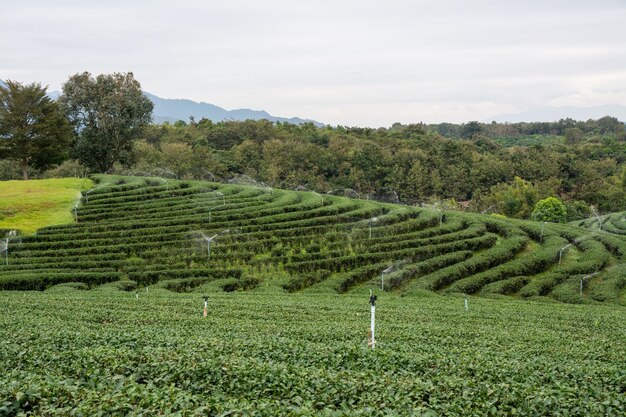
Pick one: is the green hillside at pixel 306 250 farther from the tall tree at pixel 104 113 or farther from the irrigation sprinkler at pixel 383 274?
the tall tree at pixel 104 113

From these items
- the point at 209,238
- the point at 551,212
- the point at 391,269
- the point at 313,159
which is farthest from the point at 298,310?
the point at 313,159

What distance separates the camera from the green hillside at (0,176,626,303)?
37375 millimetres

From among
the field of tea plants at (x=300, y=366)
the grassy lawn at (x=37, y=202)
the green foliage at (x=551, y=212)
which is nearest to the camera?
the field of tea plants at (x=300, y=366)

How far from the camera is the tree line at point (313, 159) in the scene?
65188 mm

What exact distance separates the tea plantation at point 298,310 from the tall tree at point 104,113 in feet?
24.5

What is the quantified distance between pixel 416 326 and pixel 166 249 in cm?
2745

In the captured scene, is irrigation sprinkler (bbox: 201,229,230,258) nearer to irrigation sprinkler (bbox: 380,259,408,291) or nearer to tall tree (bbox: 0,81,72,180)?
irrigation sprinkler (bbox: 380,259,408,291)

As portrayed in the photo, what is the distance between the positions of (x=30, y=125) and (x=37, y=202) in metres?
12.3

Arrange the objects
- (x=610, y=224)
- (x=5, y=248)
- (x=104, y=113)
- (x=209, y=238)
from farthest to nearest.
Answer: (x=104, y=113), (x=610, y=224), (x=209, y=238), (x=5, y=248)

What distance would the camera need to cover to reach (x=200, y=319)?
2050 centimetres

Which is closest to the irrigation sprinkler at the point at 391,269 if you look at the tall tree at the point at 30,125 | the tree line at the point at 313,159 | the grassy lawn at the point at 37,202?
the grassy lawn at the point at 37,202

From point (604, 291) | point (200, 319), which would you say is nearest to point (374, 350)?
point (200, 319)

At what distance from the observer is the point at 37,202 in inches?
2060

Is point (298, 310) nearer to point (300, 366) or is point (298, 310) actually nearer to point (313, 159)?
point (300, 366)
